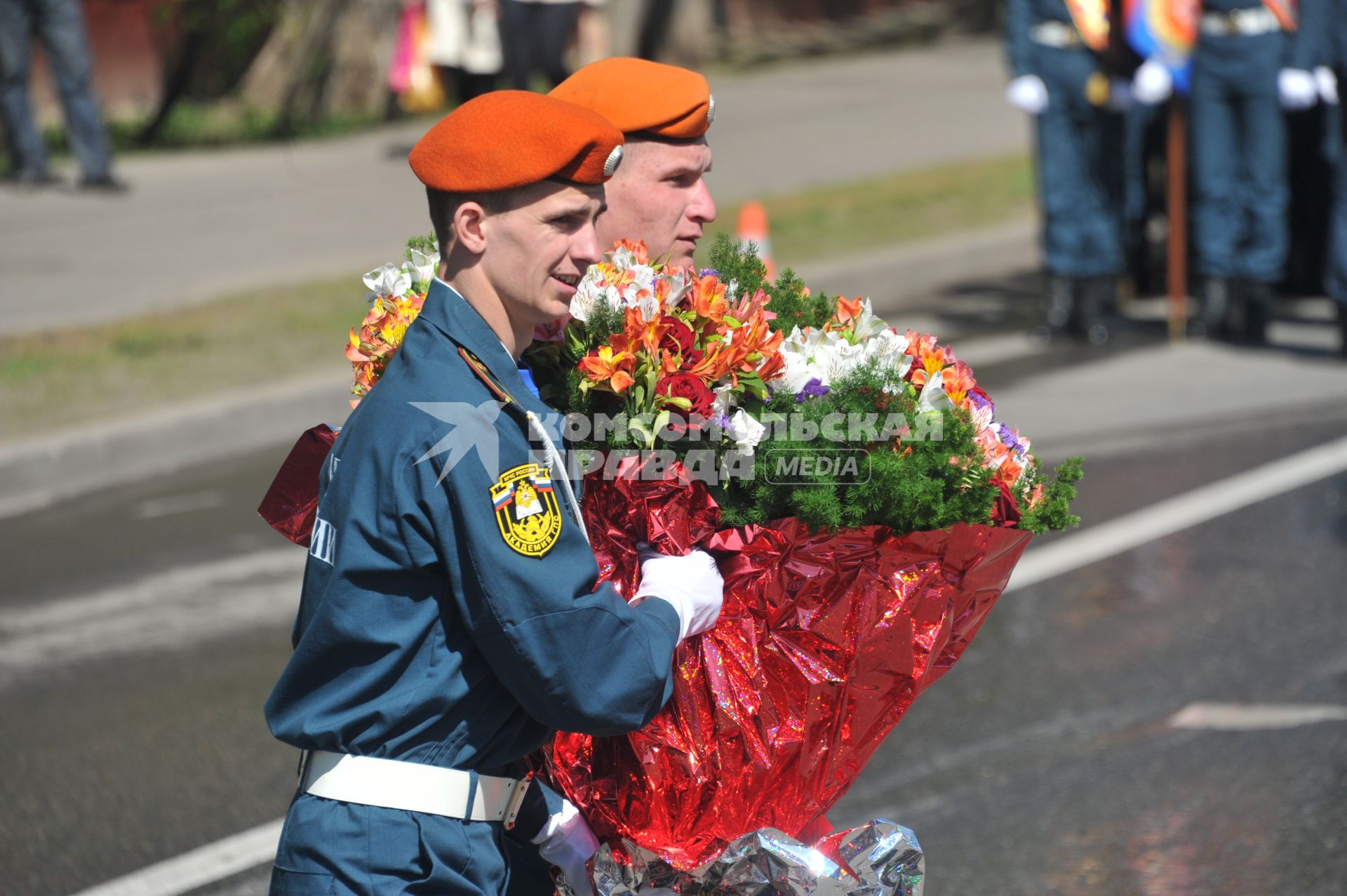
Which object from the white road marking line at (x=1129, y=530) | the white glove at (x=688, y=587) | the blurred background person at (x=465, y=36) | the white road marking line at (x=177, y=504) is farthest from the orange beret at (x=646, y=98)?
the blurred background person at (x=465, y=36)

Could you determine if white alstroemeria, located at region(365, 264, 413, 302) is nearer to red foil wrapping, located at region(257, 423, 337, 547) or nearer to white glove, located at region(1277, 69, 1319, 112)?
red foil wrapping, located at region(257, 423, 337, 547)

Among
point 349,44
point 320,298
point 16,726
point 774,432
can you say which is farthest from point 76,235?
point 774,432

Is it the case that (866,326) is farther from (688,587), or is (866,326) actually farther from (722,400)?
(688,587)

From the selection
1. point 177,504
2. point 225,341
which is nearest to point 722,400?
point 177,504

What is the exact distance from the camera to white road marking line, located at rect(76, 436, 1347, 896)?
4.31m

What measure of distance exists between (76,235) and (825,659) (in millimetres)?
11256

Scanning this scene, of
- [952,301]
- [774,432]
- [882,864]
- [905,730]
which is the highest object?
[774,432]

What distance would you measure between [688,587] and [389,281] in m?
0.82

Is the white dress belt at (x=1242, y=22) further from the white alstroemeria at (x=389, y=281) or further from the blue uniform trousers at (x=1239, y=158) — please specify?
the white alstroemeria at (x=389, y=281)

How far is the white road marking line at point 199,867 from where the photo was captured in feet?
13.7

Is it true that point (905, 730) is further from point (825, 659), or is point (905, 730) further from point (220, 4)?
point (220, 4)

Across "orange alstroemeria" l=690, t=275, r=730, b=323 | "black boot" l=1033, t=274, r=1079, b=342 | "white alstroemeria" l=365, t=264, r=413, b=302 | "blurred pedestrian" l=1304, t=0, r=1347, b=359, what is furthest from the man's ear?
"black boot" l=1033, t=274, r=1079, b=342

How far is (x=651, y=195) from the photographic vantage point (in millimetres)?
3141

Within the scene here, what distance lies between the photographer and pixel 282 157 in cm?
1631
